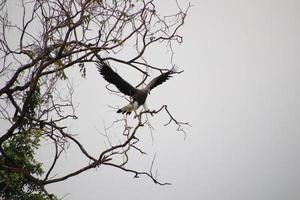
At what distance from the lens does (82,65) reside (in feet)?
16.1

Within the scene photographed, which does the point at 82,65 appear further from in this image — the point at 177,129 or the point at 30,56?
the point at 177,129

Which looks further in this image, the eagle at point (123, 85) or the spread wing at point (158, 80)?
the spread wing at point (158, 80)

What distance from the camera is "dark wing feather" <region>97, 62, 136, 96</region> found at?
605cm

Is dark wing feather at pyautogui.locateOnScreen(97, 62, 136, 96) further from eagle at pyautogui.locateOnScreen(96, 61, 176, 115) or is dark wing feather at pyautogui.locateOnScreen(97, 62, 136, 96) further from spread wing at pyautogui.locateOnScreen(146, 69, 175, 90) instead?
spread wing at pyautogui.locateOnScreen(146, 69, 175, 90)

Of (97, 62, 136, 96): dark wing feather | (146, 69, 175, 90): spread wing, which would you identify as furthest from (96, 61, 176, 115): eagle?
(146, 69, 175, 90): spread wing

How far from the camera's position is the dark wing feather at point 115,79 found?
605cm

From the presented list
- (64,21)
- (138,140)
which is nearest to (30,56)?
(64,21)

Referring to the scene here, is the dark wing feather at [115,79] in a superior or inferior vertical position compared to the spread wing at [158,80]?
inferior

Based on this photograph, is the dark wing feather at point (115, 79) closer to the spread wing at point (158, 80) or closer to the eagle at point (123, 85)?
the eagle at point (123, 85)

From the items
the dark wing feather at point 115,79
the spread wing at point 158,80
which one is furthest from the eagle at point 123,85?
the spread wing at point 158,80

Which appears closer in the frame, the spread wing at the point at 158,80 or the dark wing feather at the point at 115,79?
the dark wing feather at the point at 115,79

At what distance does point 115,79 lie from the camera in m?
6.11

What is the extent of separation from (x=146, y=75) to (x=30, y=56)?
1.43 metres

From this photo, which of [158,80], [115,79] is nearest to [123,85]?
[115,79]
